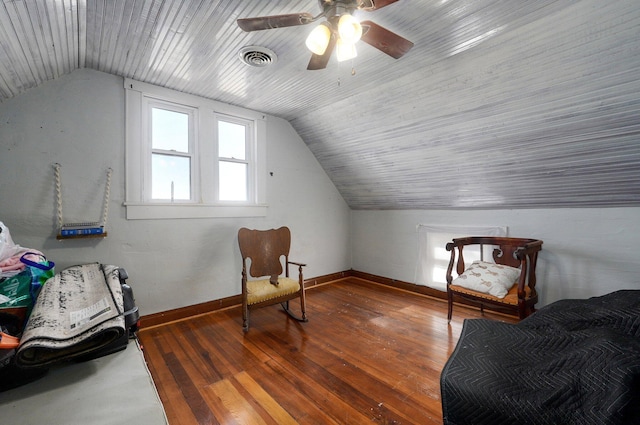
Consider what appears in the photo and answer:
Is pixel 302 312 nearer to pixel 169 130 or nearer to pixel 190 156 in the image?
pixel 190 156

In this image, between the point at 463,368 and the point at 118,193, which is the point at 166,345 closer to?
the point at 118,193

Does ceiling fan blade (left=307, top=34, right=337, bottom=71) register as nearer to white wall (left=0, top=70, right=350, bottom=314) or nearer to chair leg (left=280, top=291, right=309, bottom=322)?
white wall (left=0, top=70, right=350, bottom=314)

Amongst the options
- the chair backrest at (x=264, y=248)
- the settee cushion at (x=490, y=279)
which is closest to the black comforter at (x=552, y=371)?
the settee cushion at (x=490, y=279)

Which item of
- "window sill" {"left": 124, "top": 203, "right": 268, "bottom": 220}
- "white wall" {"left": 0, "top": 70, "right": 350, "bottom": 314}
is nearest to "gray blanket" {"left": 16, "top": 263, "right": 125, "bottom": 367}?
"white wall" {"left": 0, "top": 70, "right": 350, "bottom": 314}

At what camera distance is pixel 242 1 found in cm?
157

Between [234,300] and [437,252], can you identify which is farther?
[437,252]

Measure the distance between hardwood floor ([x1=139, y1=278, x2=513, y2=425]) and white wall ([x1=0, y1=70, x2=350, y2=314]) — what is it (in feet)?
1.48

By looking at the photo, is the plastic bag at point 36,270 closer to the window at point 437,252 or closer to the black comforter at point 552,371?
the black comforter at point 552,371

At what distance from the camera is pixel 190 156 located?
2971mm

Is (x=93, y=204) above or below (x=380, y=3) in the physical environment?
below

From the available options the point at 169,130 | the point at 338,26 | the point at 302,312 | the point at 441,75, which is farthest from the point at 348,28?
the point at 302,312

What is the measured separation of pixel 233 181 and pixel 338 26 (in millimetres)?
2366

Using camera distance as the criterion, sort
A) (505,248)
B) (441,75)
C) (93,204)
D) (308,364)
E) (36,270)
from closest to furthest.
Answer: (36,270) → (308,364) → (441,75) → (93,204) → (505,248)

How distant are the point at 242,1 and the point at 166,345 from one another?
2664mm
